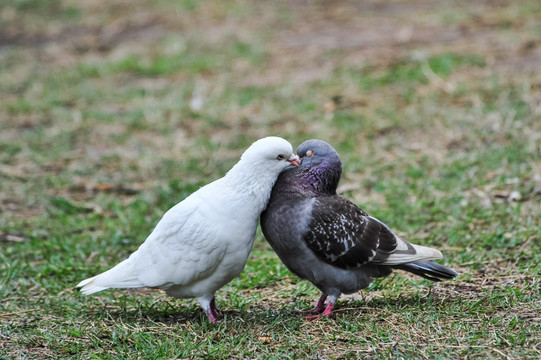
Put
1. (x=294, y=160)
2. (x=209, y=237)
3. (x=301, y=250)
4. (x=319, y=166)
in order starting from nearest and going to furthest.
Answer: (x=209, y=237)
(x=301, y=250)
(x=294, y=160)
(x=319, y=166)

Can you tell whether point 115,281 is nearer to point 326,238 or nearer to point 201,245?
point 201,245

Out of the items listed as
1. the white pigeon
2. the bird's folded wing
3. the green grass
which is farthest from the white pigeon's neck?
the green grass

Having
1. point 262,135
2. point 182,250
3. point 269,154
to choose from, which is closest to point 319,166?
point 269,154

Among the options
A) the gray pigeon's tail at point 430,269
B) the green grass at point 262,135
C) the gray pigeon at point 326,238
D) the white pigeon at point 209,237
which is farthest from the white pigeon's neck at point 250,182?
the gray pigeon's tail at point 430,269

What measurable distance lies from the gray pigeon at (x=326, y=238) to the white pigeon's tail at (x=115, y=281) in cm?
79

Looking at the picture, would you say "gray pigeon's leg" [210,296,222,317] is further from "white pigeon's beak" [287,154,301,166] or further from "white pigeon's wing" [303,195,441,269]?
"white pigeon's beak" [287,154,301,166]

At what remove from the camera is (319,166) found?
14.1 feet

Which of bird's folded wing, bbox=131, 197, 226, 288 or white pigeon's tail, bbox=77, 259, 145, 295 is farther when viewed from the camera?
white pigeon's tail, bbox=77, 259, 145, 295

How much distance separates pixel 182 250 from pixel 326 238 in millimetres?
792

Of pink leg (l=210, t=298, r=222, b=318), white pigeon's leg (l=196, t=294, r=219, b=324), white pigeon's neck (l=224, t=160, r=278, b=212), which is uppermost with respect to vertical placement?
white pigeon's neck (l=224, t=160, r=278, b=212)

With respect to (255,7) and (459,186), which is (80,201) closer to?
(459,186)

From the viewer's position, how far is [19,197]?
21.9ft

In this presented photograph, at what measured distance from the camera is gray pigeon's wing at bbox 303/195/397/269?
4031mm

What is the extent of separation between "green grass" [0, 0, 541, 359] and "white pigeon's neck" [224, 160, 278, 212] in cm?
67
